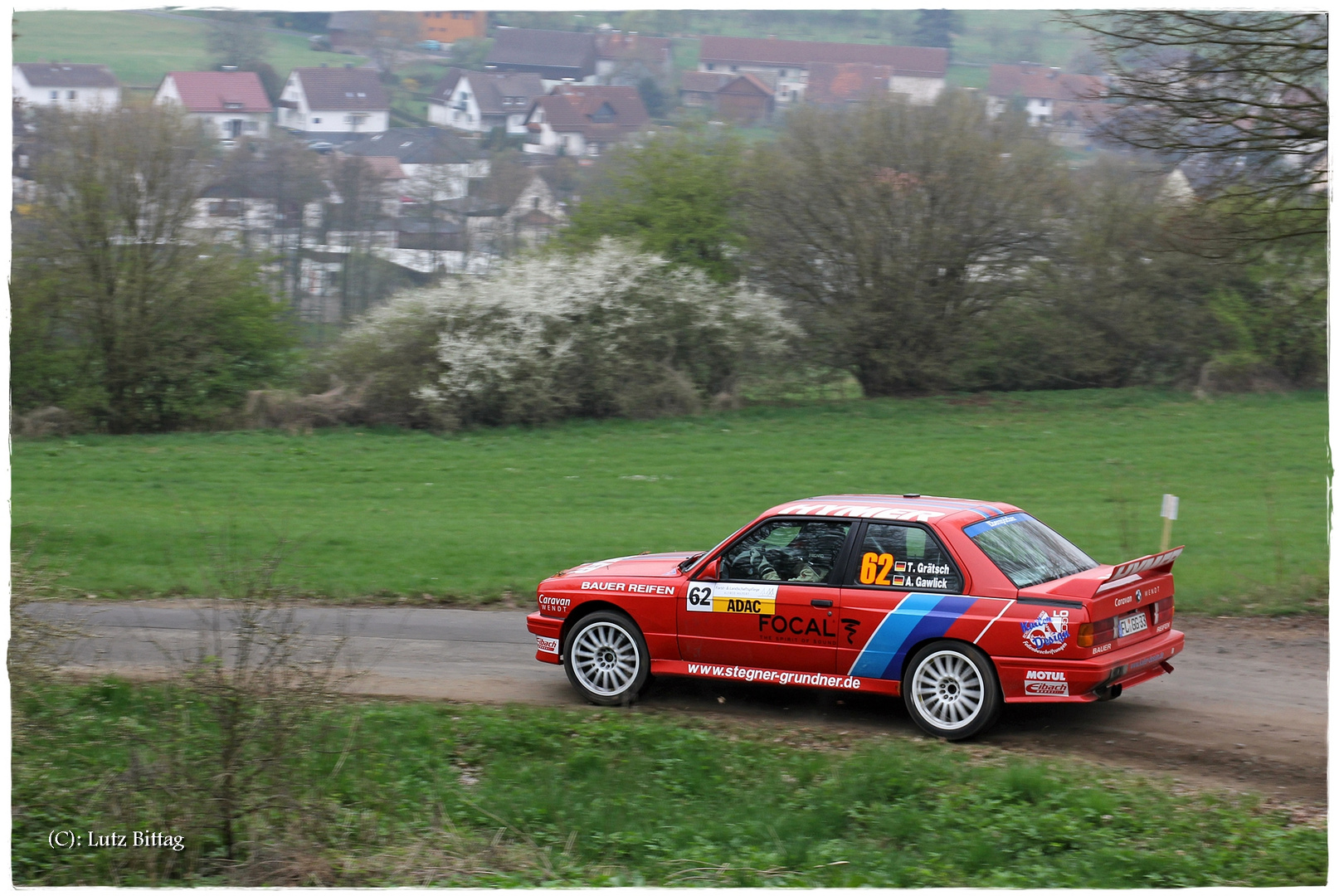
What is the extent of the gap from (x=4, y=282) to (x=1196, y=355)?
2787 centimetres

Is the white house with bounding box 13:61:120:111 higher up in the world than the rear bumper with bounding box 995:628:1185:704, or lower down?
higher up

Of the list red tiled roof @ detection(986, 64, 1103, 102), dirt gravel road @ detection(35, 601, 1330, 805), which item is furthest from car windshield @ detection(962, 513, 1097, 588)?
red tiled roof @ detection(986, 64, 1103, 102)

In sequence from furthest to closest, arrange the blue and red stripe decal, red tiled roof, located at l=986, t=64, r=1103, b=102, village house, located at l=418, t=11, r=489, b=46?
red tiled roof, located at l=986, t=64, r=1103, b=102 → village house, located at l=418, t=11, r=489, b=46 → the blue and red stripe decal

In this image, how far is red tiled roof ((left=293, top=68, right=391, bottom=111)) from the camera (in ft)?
86.6

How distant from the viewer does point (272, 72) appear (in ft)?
83.4

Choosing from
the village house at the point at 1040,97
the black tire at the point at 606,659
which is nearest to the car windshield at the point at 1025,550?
the black tire at the point at 606,659

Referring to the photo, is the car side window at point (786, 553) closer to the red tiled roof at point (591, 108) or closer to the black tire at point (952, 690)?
the black tire at point (952, 690)

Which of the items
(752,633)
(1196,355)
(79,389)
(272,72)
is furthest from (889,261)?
(752,633)

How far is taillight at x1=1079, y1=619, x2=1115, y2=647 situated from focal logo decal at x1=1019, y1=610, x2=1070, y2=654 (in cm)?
9

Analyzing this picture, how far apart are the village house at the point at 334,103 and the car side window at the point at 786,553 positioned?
20072mm

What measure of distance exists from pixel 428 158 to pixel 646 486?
1618 centimetres

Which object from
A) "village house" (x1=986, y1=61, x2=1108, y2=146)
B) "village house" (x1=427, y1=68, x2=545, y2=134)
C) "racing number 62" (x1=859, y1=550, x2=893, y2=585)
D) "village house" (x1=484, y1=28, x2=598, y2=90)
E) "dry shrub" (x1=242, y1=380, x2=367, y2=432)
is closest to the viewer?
"racing number 62" (x1=859, y1=550, x2=893, y2=585)

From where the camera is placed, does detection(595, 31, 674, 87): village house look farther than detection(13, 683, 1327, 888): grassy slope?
Yes

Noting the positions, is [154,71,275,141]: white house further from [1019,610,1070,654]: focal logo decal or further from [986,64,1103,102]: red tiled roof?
[1019,610,1070,654]: focal logo decal
